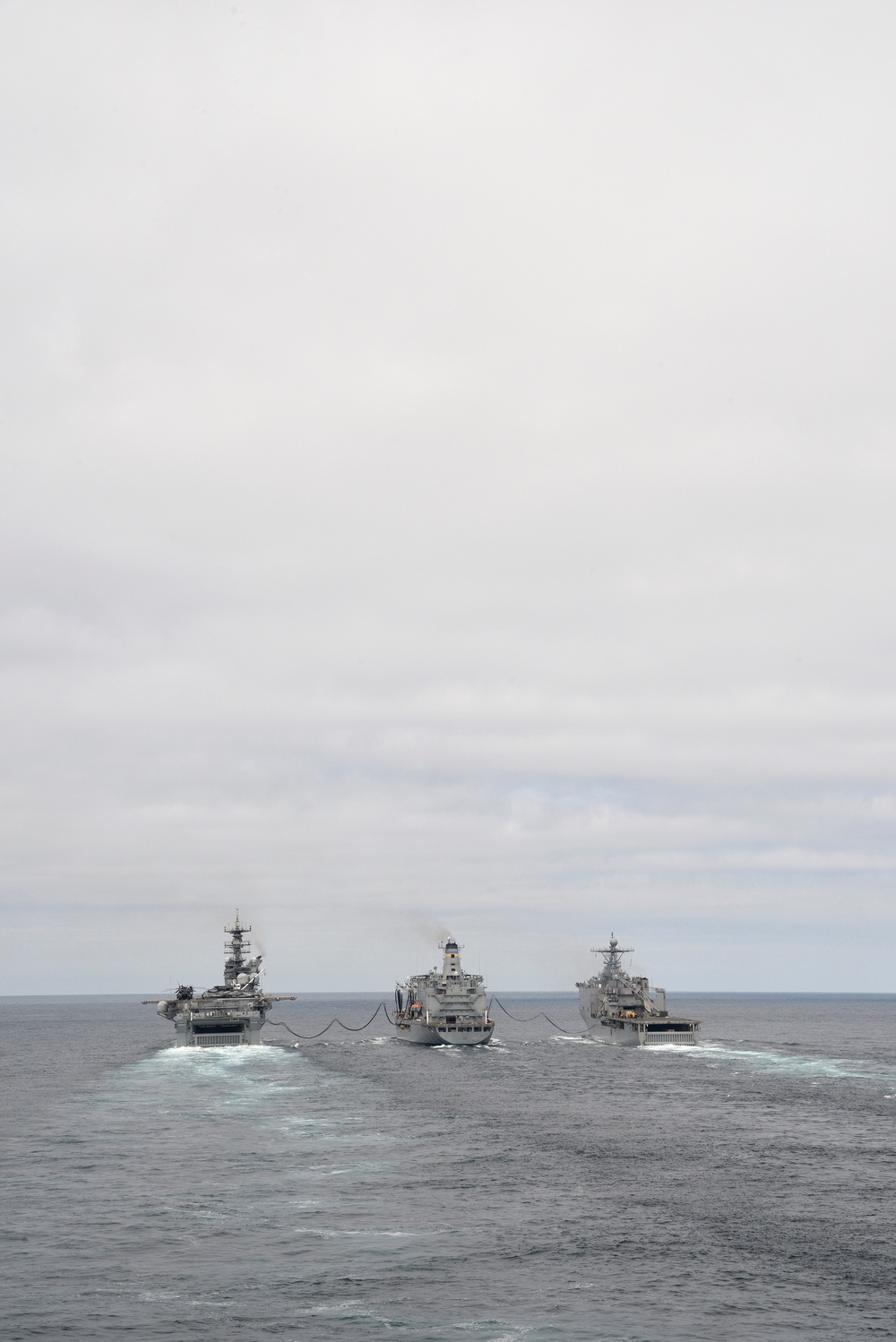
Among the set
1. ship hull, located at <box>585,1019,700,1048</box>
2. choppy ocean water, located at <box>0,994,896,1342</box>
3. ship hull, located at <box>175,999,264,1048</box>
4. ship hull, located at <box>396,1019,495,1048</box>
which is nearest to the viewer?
choppy ocean water, located at <box>0,994,896,1342</box>

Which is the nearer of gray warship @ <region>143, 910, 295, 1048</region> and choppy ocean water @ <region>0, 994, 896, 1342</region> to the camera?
choppy ocean water @ <region>0, 994, 896, 1342</region>

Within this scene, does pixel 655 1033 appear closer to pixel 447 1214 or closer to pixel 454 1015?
pixel 454 1015

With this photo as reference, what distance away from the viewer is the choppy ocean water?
48625 millimetres

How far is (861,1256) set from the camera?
58.2 metres

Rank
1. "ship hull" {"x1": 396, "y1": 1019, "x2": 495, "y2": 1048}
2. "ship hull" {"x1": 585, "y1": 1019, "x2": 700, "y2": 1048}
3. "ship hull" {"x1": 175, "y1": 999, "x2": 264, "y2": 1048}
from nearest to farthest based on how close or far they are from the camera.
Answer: "ship hull" {"x1": 175, "y1": 999, "x2": 264, "y2": 1048}, "ship hull" {"x1": 396, "y1": 1019, "x2": 495, "y2": 1048}, "ship hull" {"x1": 585, "y1": 1019, "x2": 700, "y2": 1048}

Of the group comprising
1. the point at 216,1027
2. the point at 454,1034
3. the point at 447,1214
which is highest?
the point at 216,1027

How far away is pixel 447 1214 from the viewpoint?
66.4m

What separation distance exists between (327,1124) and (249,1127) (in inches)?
283

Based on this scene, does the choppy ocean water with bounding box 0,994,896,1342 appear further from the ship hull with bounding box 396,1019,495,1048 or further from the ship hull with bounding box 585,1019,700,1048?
the ship hull with bounding box 585,1019,700,1048

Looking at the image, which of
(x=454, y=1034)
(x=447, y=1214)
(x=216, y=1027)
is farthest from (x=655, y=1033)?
(x=447, y=1214)

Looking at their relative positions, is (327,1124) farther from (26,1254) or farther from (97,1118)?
(26,1254)

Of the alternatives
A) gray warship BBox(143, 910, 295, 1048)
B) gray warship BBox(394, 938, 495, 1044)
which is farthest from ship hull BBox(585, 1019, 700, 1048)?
gray warship BBox(143, 910, 295, 1048)

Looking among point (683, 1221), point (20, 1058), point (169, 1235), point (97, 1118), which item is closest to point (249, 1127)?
point (97, 1118)

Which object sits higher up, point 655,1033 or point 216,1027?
point 216,1027
